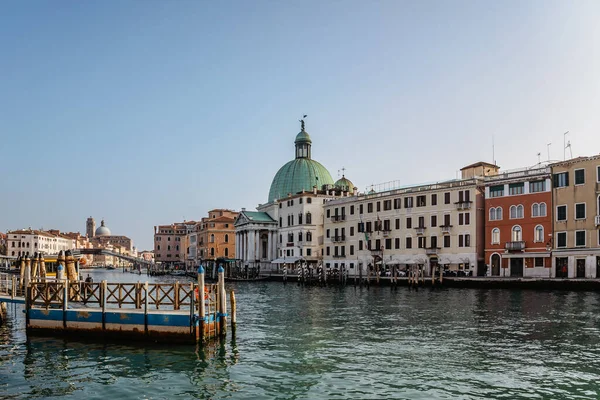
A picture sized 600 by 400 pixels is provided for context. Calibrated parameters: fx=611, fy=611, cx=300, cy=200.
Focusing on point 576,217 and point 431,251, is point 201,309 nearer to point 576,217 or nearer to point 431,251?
point 576,217

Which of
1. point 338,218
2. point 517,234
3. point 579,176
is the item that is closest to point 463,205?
point 517,234

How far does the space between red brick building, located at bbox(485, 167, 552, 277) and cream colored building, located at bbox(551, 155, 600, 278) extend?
814mm

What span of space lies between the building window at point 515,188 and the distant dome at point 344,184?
122ft

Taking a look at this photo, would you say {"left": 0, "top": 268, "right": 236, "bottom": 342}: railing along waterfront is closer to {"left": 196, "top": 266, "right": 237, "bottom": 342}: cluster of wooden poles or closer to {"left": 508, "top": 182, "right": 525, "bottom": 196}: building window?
{"left": 196, "top": 266, "right": 237, "bottom": 342}: cluster of wooden poles

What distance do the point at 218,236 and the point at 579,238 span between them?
259ft

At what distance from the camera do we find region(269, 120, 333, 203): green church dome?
92.9 m

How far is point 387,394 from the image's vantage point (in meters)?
14.2

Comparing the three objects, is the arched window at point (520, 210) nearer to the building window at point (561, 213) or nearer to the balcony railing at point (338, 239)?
the building window at point (561, 213)

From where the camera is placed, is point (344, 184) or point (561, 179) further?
point (344, 184)

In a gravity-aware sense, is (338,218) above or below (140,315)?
above

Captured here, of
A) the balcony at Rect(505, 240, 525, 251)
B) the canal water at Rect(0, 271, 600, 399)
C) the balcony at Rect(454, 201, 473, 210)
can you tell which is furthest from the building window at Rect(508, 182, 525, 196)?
the canal water at Rect(0, 271, 600, 399)

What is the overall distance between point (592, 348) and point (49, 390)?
16281mm

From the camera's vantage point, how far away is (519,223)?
171ft

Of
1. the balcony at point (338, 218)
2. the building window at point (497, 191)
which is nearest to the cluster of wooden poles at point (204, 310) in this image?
the building window at point (497, 191)
